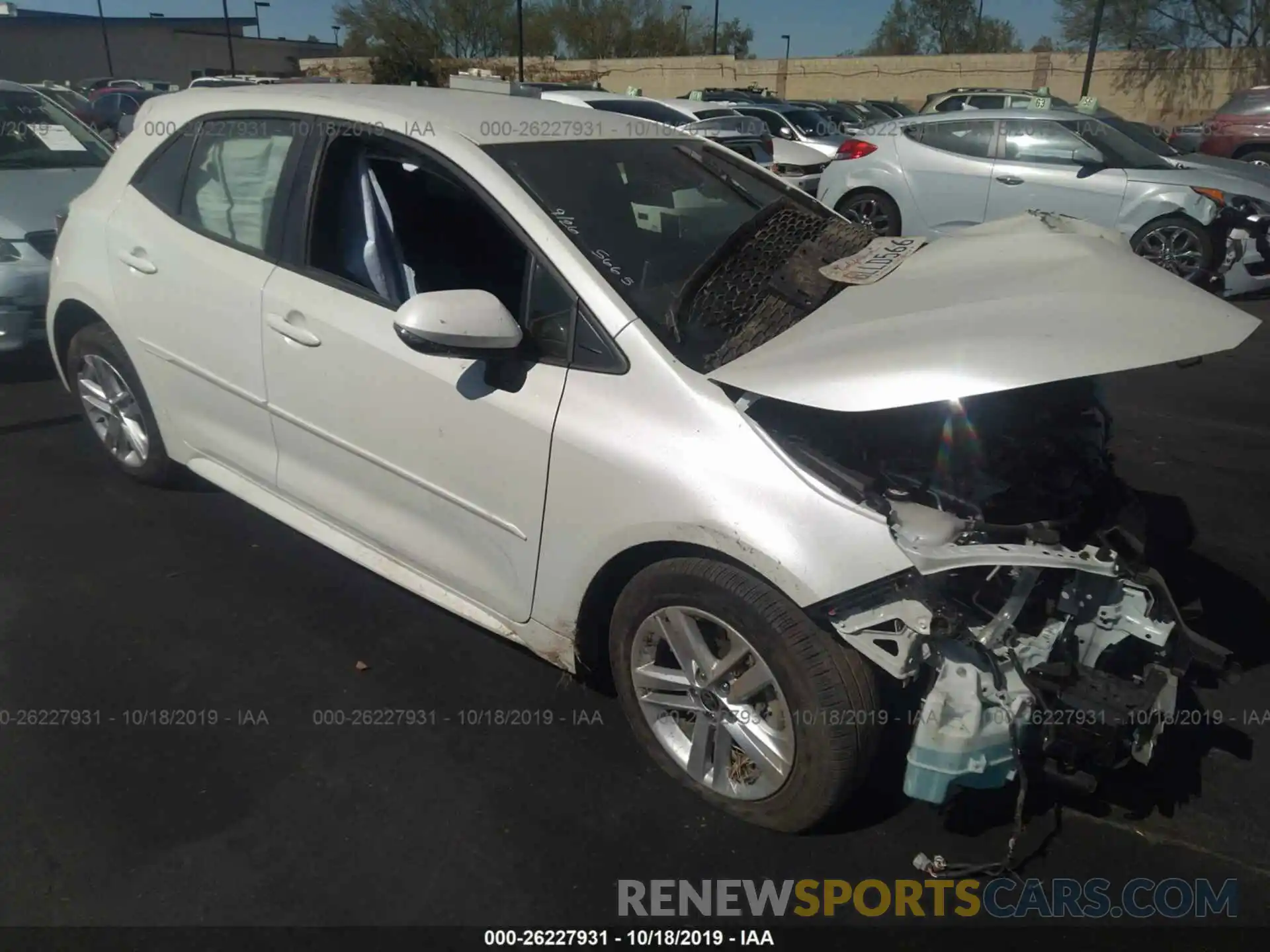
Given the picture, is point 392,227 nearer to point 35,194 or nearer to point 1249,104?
point 35,194

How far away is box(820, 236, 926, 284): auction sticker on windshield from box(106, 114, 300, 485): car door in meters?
1.86

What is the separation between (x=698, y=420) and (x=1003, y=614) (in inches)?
33.0

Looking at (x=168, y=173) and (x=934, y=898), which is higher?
(x=168, y=173)

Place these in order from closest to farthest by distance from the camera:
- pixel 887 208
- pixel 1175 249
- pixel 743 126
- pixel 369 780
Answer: pixel 369 780 < pixel 1175 249 < pixel 887 208 < pixel 743 126

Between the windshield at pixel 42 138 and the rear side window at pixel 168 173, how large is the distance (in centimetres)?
349

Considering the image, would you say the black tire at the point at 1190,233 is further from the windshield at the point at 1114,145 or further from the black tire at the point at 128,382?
the black tire at the point at 128,382

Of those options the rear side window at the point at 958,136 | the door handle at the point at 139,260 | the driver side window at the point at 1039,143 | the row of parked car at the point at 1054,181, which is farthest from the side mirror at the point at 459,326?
the rear side window at the point at 958,136

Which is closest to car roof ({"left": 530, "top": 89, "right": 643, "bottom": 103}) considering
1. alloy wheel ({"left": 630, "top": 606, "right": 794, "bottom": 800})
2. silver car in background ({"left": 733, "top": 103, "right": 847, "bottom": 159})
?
silver car in background ({"left": 733, "top": 103, "right": 847, "bottom": 159})

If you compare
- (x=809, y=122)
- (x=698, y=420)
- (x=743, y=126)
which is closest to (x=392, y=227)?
(x=698, y=420)

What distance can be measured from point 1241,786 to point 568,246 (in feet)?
7.96

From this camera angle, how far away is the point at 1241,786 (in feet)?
8.96

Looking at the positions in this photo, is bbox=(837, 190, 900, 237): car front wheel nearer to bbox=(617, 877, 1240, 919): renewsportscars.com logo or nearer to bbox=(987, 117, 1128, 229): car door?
bbox=(987, 117, 1128, 229): car door

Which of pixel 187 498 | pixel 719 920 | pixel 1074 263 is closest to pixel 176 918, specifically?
pixel 719 920

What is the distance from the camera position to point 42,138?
22.6ft
